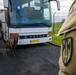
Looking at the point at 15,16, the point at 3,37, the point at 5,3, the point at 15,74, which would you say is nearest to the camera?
the point at 15,74

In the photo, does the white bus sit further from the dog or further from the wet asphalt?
the wet asphalt

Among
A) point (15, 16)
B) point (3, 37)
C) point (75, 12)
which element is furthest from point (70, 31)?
point (3, 37)

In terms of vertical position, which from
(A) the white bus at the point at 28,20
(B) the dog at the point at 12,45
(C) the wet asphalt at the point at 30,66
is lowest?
(C) the wet asphalt at the point at 30,66

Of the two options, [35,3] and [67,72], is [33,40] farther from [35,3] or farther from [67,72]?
[67,72]

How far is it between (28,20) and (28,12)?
1.39 ft

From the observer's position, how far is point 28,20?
Answer: 35.8 ft

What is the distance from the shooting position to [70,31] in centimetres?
120

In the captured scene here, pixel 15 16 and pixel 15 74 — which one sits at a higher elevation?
pixel 15 16

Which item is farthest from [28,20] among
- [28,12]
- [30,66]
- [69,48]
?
[69,48]

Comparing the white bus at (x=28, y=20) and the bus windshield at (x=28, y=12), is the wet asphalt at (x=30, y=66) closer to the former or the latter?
the white bus at (x=28, y=20)

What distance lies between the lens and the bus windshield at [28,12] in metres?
10.5

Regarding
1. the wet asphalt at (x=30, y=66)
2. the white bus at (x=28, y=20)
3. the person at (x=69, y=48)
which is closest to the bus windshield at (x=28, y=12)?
the white bus at (x=28, y=20)

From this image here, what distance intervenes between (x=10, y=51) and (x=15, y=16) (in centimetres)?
182

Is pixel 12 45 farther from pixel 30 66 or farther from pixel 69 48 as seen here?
pixel 69 48
